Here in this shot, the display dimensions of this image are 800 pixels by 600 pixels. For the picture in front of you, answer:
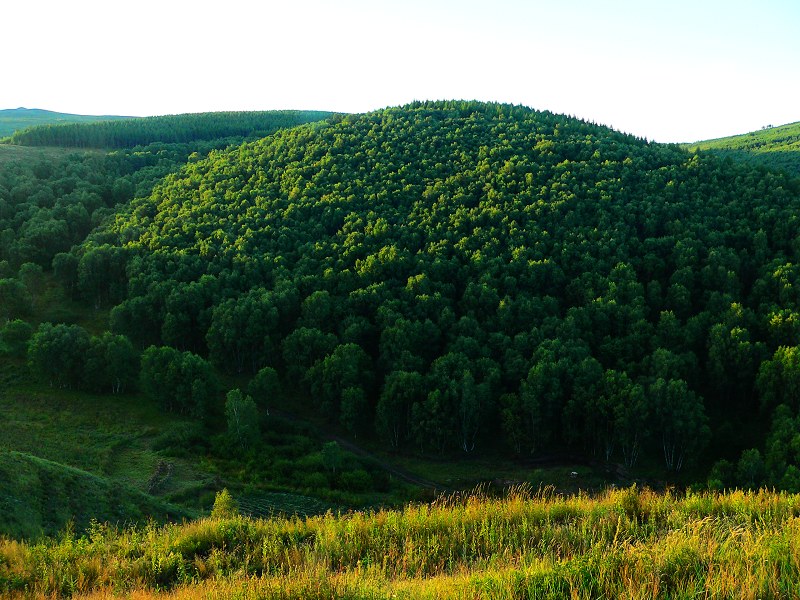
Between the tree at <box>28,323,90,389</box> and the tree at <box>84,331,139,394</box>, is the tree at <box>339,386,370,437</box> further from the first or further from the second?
the tree at <box>28,323,90,389</box>

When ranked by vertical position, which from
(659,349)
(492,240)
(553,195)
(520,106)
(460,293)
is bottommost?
(659,349)

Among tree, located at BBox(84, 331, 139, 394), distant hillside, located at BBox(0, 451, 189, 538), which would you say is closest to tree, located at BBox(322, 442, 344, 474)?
distant hillside, located at BBox(0, 451, 189, 538)

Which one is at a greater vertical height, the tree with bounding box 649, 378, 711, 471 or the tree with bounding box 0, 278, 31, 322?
the tree with bounding box 0, 278, 31, 322

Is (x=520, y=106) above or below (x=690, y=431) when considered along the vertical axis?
above

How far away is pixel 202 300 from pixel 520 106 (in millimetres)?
100734

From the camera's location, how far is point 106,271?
268 ft

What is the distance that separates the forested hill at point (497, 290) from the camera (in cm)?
5650

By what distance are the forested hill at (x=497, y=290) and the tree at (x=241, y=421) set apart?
929 cm

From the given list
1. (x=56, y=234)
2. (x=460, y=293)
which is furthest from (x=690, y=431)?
(x=56, y=234)

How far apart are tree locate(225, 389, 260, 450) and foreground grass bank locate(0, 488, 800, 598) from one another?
39.2m

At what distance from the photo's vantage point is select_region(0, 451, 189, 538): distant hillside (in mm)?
23625

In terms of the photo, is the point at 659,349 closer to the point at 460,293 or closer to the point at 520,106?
the point at 460,293

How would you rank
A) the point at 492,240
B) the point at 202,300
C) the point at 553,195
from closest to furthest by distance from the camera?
the point at 202,300 < the point at 492,240 < the point at 553,195

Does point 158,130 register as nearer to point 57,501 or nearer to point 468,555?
point 57,501
